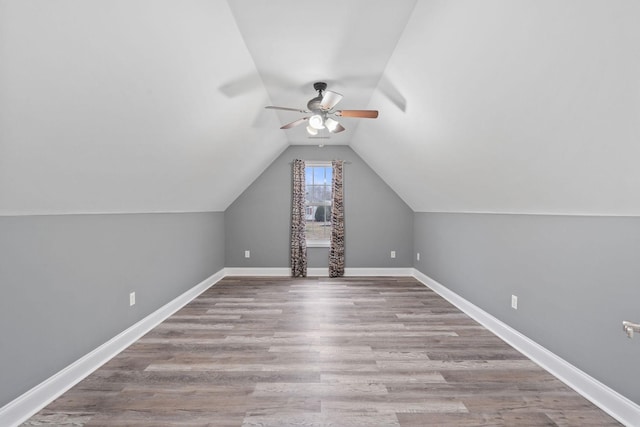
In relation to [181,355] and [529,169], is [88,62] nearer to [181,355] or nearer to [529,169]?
[181,355]

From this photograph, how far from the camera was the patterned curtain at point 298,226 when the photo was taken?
200 inches

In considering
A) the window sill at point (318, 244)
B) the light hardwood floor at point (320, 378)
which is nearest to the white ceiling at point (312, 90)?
the light hardwood floor at point (320, 378)

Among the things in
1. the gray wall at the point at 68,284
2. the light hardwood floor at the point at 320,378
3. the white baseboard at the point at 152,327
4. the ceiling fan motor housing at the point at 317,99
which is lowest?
the light hardwood floor at the point at 320,378

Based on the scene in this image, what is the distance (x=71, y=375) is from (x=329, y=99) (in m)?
2.72

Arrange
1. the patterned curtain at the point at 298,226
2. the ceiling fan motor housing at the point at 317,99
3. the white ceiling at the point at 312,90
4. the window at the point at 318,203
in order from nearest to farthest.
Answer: the white ceiling at the point at 312,90, the ceiling fan motor housing at the point at 317,99, the patterned curtain at the point at 298,226, the window at the point at 318,203

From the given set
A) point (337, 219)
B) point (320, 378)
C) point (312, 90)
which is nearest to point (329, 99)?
point (312, 90)

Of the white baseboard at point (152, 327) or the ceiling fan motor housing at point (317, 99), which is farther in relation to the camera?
the ceiling fan motor housing at point (317, 99)

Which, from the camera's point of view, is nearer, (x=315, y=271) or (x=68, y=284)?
(x=68, y=284)

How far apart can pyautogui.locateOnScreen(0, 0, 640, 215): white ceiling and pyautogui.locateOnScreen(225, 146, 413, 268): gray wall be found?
81.6 inches

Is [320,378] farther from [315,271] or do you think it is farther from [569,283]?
[315,271]

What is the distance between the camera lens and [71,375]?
1.96 m

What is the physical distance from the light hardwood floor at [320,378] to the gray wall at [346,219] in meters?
1.89

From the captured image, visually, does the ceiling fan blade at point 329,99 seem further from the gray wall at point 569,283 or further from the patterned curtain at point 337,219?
the patterned curtain at point 337,219

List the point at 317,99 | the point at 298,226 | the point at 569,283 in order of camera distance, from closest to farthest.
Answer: the point at 569,283
the point at 317,99
the point at 298,226
